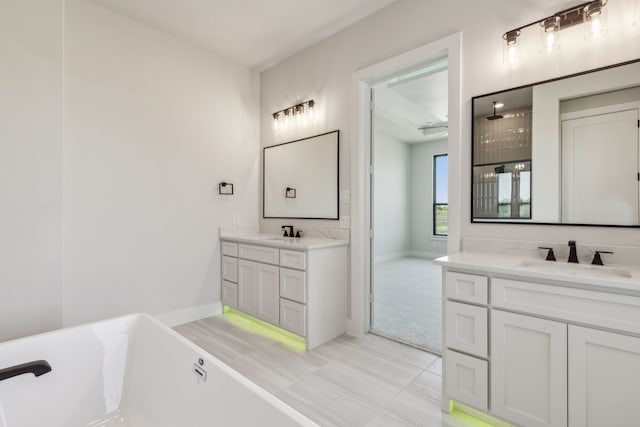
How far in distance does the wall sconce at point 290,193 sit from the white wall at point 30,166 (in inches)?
79.7

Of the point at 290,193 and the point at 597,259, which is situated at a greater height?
the point at 290,193

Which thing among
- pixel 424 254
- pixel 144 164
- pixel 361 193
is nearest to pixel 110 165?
pixel 144 164

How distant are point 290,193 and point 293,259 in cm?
108

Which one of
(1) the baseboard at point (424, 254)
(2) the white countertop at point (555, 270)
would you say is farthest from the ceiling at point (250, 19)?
(1) the baseboard at point (424, 254)

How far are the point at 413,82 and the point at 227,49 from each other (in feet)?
7.79

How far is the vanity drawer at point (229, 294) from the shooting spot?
332 cm

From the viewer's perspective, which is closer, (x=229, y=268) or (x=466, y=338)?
(x=466, y=338)

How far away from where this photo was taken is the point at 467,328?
1692 millimetres

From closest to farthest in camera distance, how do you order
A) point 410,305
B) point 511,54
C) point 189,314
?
point 511,54 → point 189,314 → point 410,305

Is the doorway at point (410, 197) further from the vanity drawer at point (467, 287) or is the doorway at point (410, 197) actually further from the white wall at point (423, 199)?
the vanity drawer at point (467, 287)

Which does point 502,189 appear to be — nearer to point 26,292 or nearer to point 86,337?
point 86,337

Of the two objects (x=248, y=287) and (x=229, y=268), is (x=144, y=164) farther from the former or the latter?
(x=248, y=287)

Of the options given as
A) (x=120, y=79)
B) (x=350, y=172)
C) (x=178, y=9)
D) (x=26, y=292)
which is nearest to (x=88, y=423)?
(x=26, y=292)

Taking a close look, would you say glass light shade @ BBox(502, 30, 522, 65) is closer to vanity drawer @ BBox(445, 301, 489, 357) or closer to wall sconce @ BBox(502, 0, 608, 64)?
wall sconce @ BBox(502, 0, 608, 64)
